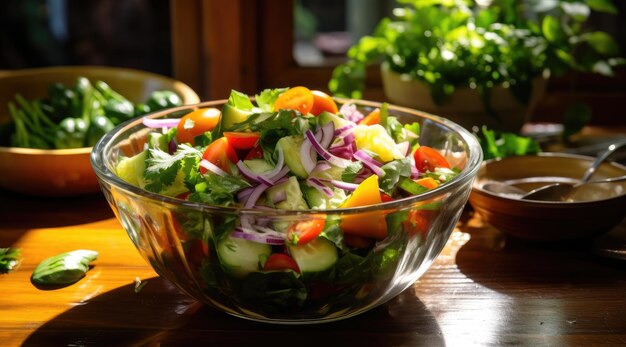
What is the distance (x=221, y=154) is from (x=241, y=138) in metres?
0.04

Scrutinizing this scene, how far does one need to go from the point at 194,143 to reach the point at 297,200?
9.0 inches

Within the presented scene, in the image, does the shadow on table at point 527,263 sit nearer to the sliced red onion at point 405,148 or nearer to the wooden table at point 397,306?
the wooden table at point 397,306

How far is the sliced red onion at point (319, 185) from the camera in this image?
106cm

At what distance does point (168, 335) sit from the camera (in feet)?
3.58

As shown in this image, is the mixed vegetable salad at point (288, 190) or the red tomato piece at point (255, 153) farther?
the red tomato piece at point (255, 153)

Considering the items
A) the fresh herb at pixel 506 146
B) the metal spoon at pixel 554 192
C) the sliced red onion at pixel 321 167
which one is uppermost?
the sliced red onion at pixel 321 167

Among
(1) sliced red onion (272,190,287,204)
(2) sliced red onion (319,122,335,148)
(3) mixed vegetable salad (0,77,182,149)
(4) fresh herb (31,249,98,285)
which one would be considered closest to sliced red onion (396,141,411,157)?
(2) sliced red onion (319,122,335,148)

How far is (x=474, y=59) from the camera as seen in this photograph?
178 cm

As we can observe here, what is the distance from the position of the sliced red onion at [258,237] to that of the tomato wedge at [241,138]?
0.58 ft

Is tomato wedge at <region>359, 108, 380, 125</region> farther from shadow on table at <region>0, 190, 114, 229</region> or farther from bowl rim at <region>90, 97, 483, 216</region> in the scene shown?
shadow on table at <region>0, 190, 114, 229</region>

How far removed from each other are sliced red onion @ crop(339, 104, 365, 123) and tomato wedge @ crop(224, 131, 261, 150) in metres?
0.20

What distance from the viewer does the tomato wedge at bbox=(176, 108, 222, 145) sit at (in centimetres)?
123

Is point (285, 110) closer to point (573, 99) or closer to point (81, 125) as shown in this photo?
point (81, 125)

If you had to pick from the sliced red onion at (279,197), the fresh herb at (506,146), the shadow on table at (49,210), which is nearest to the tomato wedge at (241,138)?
the sliced red onion at (279,197)
